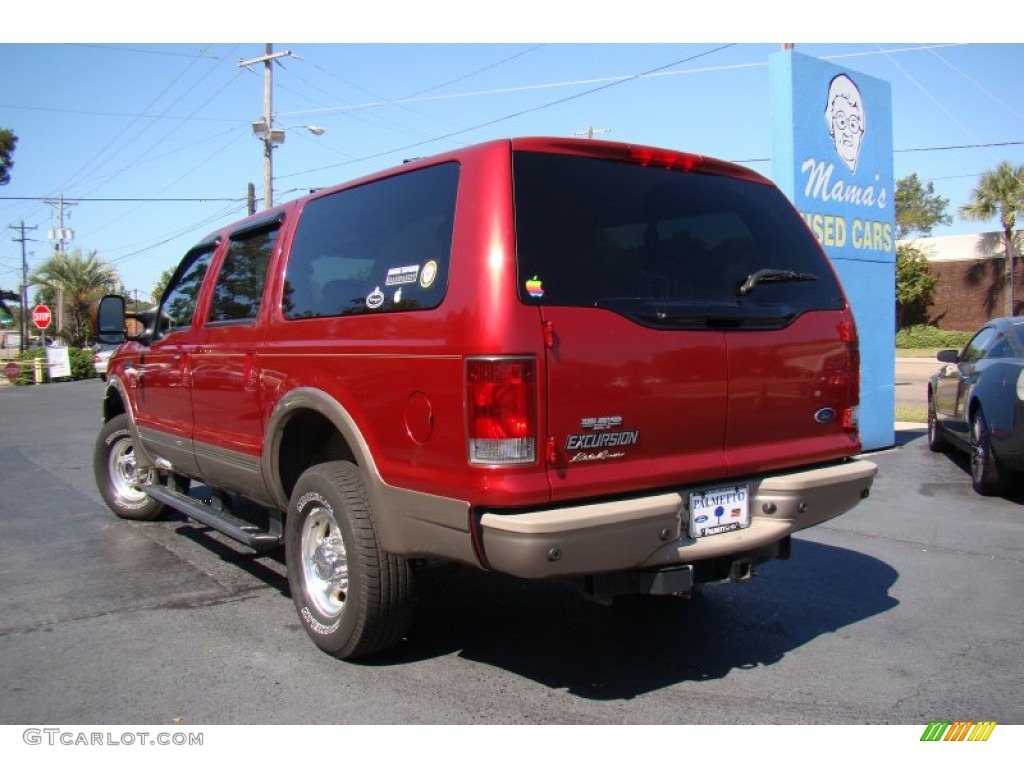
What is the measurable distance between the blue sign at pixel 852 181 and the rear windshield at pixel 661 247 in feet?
17.0

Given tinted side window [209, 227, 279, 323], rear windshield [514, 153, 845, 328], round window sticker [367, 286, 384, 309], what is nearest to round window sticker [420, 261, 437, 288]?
round window sticker [367, 286, 384, 309]

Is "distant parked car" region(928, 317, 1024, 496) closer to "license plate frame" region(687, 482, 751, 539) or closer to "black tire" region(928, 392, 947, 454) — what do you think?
"black tire" region(928, 392, 947, 454)

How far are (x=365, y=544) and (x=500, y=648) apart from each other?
0.96 meters

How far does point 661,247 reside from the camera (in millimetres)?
3541

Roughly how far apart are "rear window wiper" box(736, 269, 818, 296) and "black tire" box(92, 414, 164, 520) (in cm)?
492

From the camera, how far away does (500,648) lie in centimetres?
407

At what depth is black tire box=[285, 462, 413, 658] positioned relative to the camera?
3.58 meters

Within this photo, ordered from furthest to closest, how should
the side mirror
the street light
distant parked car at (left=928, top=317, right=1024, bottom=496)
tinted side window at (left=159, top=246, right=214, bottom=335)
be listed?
the street light < distant parked car at (left=928, top=317, right=1024, bottom=496) < the side mirror < tinted side window at (left=159, top=246, right=214, bottom=335)

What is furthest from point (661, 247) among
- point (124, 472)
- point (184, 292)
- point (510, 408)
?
point (124, 472)

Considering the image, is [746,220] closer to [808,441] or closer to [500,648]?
[808,441]

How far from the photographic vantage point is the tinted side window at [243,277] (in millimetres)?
4680

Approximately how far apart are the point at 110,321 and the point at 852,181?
7932 mm

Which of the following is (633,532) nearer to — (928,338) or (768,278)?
(768,278)

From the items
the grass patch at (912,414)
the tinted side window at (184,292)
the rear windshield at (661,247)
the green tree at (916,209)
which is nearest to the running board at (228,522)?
the tinted side window at (184,292)
